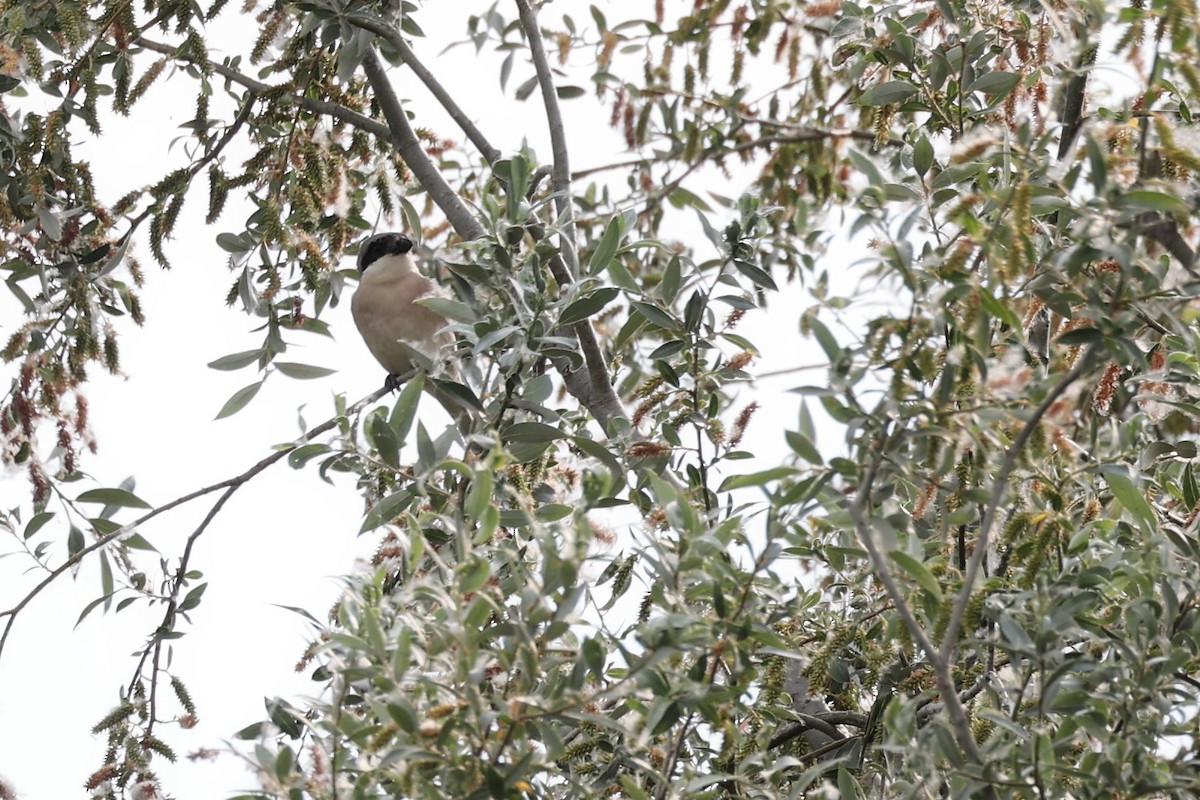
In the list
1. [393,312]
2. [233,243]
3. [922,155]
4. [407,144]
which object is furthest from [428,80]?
[393,312]

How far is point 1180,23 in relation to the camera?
1636 mm

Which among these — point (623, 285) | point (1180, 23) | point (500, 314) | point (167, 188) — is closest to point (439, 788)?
point (500, 314)

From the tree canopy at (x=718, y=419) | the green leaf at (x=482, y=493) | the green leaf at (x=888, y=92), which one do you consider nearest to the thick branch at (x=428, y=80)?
the tree canopy at (x=718, y=419)

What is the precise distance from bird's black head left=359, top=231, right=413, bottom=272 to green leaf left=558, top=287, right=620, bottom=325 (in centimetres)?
348

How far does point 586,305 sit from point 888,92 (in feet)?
3.09

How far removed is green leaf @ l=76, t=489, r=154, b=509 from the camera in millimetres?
2906

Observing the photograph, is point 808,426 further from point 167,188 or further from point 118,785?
point 167,188

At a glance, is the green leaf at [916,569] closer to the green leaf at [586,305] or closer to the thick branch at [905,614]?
the thick branch at [905,614]

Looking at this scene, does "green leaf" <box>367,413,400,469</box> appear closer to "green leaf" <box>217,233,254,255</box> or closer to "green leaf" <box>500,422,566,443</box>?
"green leaf" <box>500,422,566,443</box>

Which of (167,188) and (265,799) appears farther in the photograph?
(167,188)

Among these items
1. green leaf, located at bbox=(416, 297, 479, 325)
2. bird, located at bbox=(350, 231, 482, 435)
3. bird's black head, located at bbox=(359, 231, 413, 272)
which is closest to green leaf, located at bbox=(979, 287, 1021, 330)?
green leaf, located at bbox=(416, 297, 479, 325)

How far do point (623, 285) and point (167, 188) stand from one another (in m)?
1.32

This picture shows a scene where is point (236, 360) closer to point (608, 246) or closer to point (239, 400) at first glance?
point (239, 400)

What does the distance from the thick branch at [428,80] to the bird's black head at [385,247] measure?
209 centimetres
